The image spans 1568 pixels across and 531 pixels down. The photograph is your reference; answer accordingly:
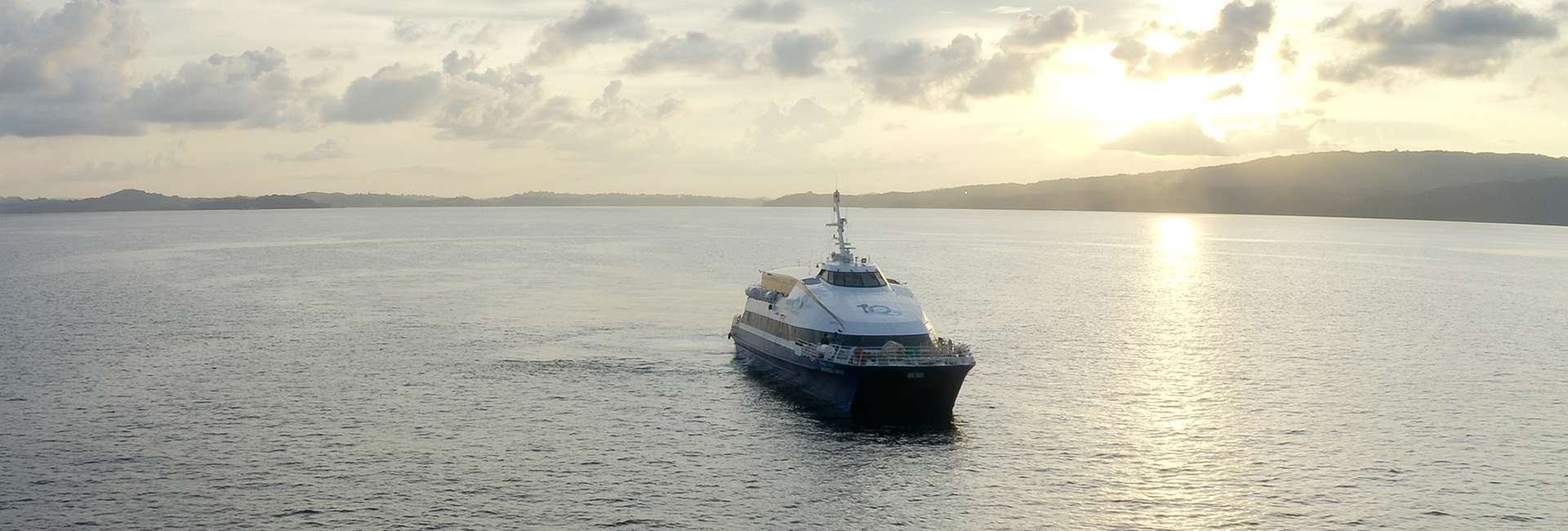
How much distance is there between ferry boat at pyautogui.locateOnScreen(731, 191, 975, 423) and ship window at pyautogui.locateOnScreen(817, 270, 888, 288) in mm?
53

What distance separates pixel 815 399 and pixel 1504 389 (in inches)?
1802

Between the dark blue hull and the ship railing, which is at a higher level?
the ship railing

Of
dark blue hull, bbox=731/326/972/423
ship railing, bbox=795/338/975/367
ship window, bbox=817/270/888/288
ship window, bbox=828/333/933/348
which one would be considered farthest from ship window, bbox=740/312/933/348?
ship window, bbox=817/270/888/288

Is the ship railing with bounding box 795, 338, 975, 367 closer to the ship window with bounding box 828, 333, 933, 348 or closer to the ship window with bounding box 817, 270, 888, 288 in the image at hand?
the ship window with bounding box 828, 333, 933, 348

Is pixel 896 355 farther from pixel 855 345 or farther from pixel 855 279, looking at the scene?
pixel 855 279

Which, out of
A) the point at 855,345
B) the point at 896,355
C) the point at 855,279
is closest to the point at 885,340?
the point at 855,345

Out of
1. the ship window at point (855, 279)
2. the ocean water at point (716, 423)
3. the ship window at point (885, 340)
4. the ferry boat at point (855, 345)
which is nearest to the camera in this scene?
the ocean water at point (716, 423)

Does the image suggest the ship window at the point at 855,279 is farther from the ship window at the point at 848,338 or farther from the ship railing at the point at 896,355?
the ship railing at the point at 896,355

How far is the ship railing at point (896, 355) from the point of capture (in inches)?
2232

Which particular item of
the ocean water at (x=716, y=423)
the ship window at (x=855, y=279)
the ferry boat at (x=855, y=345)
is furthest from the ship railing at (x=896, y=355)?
the ship window at (x=855, y=279)

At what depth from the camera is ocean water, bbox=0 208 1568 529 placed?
42594mm

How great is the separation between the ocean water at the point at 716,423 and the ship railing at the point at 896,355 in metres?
3.49

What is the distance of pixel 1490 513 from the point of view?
141 feet

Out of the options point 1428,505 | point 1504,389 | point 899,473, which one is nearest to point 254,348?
point 899,473
